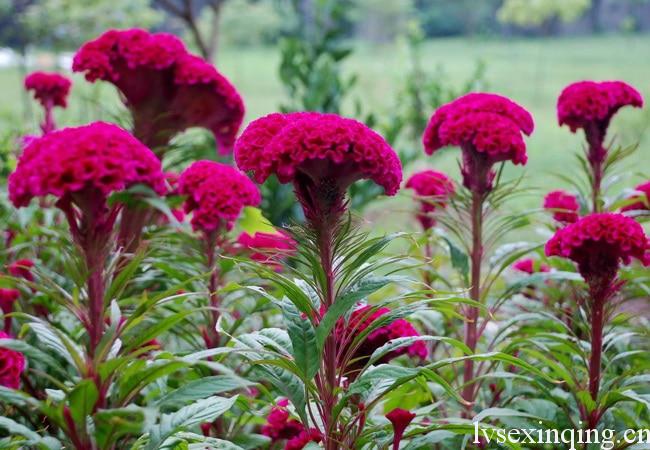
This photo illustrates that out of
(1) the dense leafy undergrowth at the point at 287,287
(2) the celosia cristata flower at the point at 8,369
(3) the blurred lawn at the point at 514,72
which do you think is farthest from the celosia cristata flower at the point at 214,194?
(3) the blurred lawn at the point at 514,72

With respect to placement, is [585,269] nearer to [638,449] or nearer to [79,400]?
[638,449]

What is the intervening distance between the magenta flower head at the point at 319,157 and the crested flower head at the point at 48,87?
4.07ft

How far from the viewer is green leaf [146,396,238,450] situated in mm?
1030

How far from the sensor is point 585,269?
52.8 inches

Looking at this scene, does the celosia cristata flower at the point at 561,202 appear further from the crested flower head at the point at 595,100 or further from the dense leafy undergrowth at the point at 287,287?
the crested flower head at the point at 595,100

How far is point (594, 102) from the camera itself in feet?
5.81

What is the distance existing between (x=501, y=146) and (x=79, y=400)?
2.81ft

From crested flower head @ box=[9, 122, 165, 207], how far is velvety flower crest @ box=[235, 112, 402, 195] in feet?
0.55

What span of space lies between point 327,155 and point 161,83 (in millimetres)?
954

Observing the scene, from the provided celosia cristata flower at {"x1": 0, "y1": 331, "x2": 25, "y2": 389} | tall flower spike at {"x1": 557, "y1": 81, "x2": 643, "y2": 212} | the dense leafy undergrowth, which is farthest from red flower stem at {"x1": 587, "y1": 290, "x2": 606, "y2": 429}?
celosia cristata flower at {"x1": 0, "y1": 331, "x2": 25, "y2": 389}

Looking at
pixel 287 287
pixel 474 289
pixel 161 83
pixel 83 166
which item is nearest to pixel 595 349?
pixel 474 289

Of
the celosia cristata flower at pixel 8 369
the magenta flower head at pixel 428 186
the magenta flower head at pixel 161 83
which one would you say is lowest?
the celosia cristata flower at pixel 8 369

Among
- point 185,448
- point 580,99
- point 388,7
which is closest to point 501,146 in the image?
point 580,99

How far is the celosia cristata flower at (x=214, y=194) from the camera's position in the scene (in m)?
1.53
